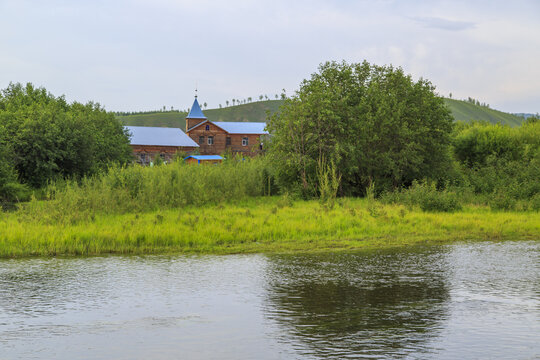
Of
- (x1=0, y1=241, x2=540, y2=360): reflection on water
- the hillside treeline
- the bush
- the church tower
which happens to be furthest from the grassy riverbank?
the church tower

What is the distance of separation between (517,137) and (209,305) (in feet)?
117

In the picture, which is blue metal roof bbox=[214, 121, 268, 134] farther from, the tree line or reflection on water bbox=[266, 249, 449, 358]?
reflection on water bbox=[266, 249, 449, 358]

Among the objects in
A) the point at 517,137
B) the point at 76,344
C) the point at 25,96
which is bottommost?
the point at 76,344

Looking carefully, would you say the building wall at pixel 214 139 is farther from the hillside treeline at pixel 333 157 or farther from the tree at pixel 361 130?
the tree at pixel 361 130

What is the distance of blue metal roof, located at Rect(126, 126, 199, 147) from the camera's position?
2916 inches

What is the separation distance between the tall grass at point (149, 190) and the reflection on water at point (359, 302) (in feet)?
28.8

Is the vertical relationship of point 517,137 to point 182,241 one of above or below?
above

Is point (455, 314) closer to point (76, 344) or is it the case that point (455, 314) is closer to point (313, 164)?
point (76, 344)

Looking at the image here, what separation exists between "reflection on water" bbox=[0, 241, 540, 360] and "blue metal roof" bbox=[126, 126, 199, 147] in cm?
6182

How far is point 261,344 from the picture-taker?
702 centimetres

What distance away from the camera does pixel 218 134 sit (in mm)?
90500

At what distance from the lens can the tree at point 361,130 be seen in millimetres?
27641

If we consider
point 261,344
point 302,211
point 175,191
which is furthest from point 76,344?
point 175,191

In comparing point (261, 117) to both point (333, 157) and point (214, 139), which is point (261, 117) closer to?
point (214, 139)
